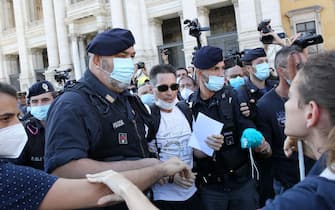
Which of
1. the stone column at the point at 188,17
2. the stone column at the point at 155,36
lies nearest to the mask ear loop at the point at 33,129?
the stone column at the point at 188,17

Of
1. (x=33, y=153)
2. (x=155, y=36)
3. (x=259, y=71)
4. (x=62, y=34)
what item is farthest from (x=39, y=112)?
(x=62, y=34)

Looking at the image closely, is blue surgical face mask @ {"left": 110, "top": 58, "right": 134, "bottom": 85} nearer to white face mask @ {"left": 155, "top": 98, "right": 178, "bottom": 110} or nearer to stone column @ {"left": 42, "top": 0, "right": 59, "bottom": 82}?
white face mask @ {"left": 155, "top": 98, "right": 178, "bottom": 110}

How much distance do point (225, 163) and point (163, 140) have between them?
64cm

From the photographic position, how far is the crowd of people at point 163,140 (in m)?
1.59

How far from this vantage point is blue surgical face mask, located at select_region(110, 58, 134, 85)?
2.62 meters

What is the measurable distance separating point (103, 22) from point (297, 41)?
960 inches

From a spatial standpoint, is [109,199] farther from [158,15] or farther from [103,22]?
[103,22]

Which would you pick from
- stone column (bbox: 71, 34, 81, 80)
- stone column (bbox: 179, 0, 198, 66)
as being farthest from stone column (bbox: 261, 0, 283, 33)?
stone column (bbox: 71, 34, 81, 80)

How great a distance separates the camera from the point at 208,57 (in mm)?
3820

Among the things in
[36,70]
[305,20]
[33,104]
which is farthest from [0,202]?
[36,70]

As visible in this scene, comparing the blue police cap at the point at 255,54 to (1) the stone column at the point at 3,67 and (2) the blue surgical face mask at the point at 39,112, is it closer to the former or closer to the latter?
(2) the blue surgical face mask at the point at 39,112

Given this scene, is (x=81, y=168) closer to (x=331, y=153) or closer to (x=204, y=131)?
(x=331, y=153)

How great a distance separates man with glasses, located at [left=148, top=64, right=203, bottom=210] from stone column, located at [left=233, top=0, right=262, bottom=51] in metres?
17.0

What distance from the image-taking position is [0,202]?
1658mm
